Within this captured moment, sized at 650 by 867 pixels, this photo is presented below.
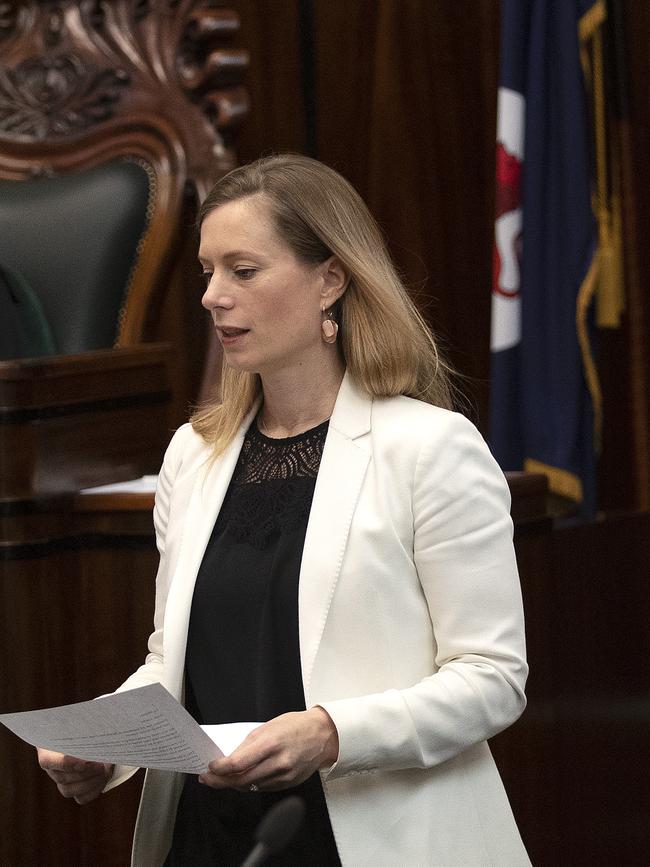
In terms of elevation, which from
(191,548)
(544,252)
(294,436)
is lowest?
(191,548)

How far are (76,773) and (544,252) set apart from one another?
210 cm

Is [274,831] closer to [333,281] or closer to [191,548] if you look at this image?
[191,548]

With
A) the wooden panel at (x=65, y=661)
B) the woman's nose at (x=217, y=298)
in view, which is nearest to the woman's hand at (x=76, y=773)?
the woman's nose at (x=217, y=298)

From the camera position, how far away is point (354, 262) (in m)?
1.81

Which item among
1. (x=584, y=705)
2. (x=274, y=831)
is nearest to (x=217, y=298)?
(x=274, y=831)

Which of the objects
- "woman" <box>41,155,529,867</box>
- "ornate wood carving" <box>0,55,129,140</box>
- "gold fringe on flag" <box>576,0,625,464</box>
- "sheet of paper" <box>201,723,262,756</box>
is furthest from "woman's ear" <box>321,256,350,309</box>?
"ornate wood carving" <box>0,55,129,140</box>

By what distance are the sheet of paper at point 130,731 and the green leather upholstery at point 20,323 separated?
72.2 inches

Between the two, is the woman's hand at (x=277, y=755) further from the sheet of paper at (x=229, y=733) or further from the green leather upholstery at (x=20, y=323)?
the green leather upholstery at (x=20, y=323)

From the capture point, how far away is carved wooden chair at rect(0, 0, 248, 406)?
12.4ft

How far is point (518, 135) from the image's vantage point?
3.48 m

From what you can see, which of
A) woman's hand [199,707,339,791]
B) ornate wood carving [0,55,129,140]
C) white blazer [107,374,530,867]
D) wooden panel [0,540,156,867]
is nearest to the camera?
woman's hand [199,707,339,791]

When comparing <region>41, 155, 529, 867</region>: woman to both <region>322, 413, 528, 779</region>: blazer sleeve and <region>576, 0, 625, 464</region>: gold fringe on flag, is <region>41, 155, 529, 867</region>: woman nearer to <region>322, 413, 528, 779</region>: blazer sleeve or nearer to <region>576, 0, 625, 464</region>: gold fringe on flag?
<region>322, 413, 528, 779</region>: blazer sleeve

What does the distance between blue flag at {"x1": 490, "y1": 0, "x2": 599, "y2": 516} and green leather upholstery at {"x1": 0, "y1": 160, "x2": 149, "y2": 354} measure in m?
0.99

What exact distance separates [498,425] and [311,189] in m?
1.77
